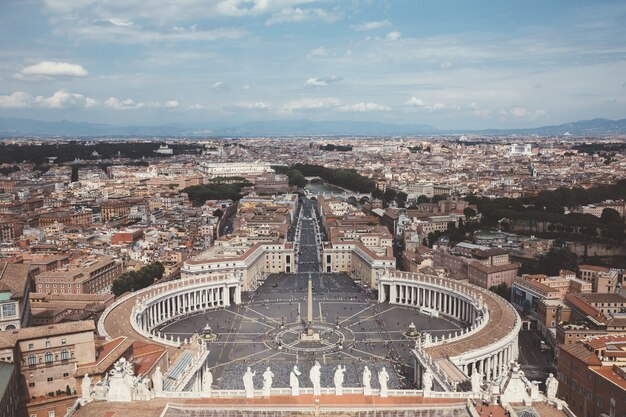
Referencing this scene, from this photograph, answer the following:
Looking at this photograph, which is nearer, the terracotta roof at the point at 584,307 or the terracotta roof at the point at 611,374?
the terracotta roof at the point at 611,374

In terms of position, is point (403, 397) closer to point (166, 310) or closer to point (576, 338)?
point (576, 338)

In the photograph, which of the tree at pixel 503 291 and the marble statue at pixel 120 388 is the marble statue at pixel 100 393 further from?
the tree at pixel 503 291

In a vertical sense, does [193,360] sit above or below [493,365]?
above

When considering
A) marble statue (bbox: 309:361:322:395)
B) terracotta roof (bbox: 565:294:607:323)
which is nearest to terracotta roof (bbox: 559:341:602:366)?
terracotta roof (bbox: 565:294:607:323)

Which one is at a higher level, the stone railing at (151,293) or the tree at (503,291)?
the stone railing at (151,293)

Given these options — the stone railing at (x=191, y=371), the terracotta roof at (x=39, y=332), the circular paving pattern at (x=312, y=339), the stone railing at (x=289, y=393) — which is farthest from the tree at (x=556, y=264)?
the terracotta roof at (x=39, y=332)

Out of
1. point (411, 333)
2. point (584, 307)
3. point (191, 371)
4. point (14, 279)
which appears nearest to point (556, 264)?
point (584, 307)

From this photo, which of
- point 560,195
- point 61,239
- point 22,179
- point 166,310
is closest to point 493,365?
point 166,310
